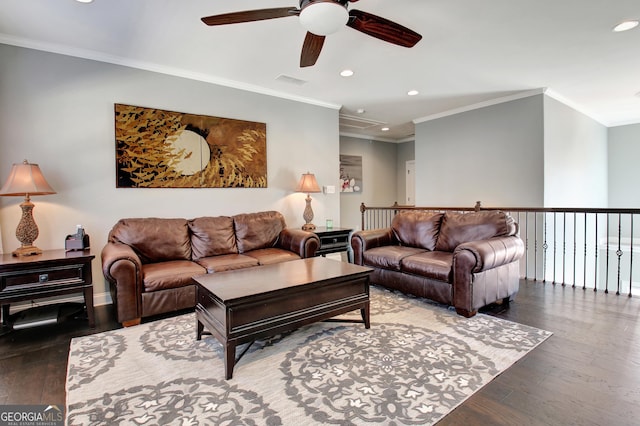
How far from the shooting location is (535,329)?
2686 millimetres

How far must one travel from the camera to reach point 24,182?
286cm

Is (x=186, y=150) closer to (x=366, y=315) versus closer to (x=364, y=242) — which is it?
(x=364, y=242)

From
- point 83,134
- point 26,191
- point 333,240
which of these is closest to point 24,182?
point 26,191

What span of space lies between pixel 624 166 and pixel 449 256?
638 centimetres

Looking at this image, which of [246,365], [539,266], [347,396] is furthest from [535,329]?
[539,266]

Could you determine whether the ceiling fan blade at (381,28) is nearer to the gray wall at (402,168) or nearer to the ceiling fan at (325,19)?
the ceiling fan at (325,19)

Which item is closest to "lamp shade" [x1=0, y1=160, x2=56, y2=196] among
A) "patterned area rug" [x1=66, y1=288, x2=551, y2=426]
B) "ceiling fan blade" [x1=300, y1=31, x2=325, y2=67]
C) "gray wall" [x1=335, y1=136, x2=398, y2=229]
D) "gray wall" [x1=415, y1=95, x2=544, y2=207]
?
"patterned area rug" [x1=66, y1=288, x2=551, y2=426]

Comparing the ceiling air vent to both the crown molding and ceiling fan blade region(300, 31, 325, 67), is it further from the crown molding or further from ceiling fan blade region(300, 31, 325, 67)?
the crown molding

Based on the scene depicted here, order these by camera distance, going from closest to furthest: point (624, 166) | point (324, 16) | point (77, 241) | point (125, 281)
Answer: point (324, 16)
point (125, 281)
point (77, 241)
point (624, 166)

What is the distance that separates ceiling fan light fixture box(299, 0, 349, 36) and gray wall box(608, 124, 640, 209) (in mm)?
7888

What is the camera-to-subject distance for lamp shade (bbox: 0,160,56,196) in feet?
9.24

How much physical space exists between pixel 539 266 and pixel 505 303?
2.08 meters

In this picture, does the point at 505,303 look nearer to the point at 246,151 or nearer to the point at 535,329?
the point at 535,329

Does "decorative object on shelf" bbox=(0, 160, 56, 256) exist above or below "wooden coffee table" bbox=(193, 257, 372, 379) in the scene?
above
